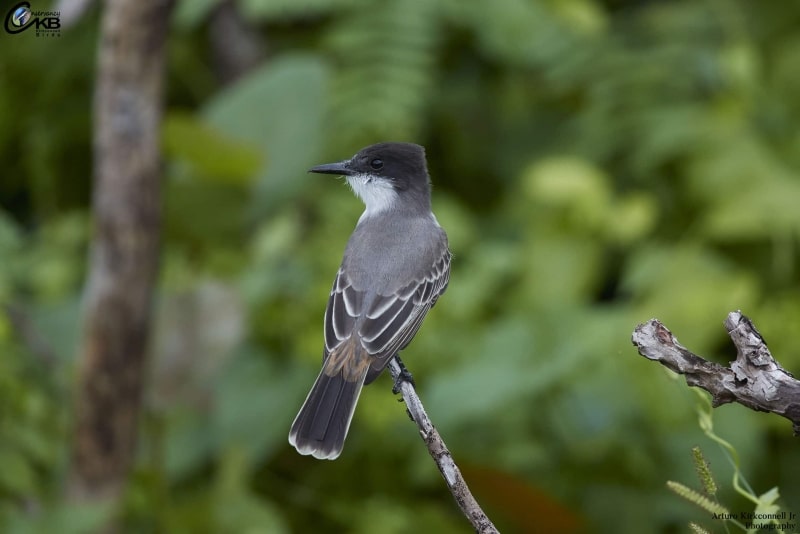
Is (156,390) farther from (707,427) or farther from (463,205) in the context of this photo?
(707,427)

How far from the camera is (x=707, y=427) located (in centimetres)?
220

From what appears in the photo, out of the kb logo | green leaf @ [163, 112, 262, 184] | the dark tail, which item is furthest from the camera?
the kb logo

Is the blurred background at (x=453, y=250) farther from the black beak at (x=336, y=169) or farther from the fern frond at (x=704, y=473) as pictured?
the fern frond at (x=704, y=473)

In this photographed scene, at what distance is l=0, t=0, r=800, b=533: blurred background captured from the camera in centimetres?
473

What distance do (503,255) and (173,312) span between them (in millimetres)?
1715

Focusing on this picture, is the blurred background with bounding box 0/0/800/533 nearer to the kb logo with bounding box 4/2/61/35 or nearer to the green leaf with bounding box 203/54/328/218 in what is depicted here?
the green leaf with bounding box 203/54/328/218

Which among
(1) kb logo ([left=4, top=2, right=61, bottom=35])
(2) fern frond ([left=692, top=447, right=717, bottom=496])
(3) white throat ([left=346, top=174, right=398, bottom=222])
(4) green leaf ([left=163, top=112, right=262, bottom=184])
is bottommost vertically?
(4) green leaf ([left=163, top=112, right=262, bottom=184])

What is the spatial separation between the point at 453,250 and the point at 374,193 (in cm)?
191

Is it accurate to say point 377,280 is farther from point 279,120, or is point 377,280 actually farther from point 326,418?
point 279,120

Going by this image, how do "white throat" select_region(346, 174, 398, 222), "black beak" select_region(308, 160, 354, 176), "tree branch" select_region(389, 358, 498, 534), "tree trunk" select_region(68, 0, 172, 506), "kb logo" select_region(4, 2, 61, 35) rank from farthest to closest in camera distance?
"kb logo" select_region(4, 2, 61, 35)
"tree trunk" select_region(68, 0, 172, 506)
"white throat" select_region(346, 174, 398, 222)
"black beak" select_region(308, 160, 354, 176)
"tree branch" select_region(389, 358, 498, 534)

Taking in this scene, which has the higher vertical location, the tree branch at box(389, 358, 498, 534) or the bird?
the tree branch at box(389, 358, 498, 534)

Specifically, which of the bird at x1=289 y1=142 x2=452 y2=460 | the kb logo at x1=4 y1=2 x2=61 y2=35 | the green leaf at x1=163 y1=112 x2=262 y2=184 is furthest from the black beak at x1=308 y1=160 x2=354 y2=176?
the kb logo at x1=4 y1=2 x2=61 y2=35

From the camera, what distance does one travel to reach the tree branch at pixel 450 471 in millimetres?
1965

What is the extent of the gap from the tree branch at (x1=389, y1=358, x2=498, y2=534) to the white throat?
1124mm
